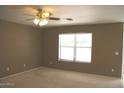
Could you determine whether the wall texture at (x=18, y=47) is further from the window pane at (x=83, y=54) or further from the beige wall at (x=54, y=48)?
the window pane at (x=83, y=54)

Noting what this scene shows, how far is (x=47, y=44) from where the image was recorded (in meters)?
6.53

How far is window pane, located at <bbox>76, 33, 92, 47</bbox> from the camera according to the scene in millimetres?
5461

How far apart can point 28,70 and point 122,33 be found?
4178mm

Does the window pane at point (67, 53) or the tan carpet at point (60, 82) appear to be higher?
the window pane at point (67, 53)

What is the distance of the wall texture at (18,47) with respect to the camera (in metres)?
4.51

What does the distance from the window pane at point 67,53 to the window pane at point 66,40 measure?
23cm

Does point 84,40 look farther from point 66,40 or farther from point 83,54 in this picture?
point 66,40

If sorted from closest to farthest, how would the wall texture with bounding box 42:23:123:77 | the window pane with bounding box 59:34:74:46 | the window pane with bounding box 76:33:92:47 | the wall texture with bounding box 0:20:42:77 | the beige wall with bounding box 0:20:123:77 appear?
the wall texture with bounding box 0:20:42:77 → the beige wall with bounding box 0:20:123:77 → the wall texture with bounding box 42:23:123:77 → the window pane with bounding box 76:33:92:47 → the window pane with bounding box 59:34:74:46

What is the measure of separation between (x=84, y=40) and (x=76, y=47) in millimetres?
491

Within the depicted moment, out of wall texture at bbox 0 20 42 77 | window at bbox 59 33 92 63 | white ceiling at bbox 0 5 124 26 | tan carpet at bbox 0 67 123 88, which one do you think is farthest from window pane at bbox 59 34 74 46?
white ceiling at bbox 0 5 124 26

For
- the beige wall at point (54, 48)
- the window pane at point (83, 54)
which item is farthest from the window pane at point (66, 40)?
the window pane at point (83, 54)

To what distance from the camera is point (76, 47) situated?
579 centimetres

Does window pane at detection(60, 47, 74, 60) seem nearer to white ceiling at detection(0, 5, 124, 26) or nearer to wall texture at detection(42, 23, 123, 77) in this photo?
wall texture at detection(42, 23, 123, 77)
